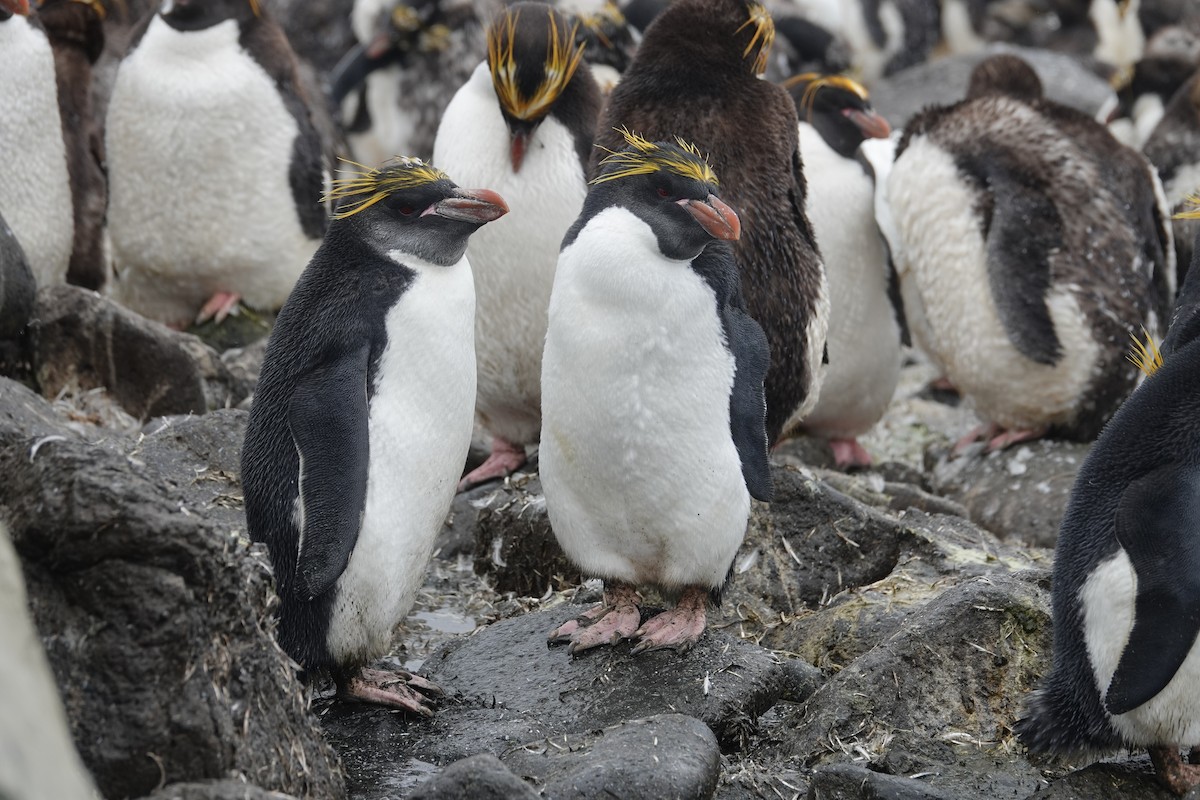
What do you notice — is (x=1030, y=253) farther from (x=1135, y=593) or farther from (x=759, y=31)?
(x=1135, y=593)

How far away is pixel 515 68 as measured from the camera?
591 cm

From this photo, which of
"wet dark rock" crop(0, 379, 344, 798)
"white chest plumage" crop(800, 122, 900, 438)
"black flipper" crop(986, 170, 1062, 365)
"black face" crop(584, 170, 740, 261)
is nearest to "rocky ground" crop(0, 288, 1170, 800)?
"wet dark rock" crop(0, 379, 344, 798)

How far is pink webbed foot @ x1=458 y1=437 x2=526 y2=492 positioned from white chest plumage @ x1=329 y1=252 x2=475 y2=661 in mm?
1746

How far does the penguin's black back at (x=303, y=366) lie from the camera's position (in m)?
4.00

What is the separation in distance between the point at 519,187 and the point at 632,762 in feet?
9.90

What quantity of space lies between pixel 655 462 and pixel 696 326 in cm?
37

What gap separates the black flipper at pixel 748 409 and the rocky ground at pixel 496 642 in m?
0.45

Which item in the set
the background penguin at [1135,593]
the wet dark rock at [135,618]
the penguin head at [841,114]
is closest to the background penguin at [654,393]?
the background penguin at [1135,593]

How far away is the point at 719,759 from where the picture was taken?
3773 millimetres

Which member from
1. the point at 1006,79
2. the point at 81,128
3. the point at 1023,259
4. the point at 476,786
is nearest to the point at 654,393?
the point at 476,786

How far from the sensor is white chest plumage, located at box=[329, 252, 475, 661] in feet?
13.3

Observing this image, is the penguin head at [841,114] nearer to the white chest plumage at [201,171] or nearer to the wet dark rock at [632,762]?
the white chest plumage at [201,171]

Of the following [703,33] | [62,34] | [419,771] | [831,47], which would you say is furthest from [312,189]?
[831,47]

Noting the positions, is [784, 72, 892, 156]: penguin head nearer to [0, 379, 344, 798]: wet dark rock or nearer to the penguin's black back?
the penguin's black back
